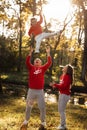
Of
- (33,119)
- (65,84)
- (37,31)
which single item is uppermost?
(37,31)

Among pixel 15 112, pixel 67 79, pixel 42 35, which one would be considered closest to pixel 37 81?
pixel 67 79

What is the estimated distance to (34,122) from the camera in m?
13.5

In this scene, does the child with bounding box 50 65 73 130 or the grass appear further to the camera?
the grass

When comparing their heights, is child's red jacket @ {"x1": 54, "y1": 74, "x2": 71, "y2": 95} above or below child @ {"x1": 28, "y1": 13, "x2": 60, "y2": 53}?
below

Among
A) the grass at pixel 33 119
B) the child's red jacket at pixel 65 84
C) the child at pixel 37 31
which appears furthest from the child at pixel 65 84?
the child at pixel 37 31

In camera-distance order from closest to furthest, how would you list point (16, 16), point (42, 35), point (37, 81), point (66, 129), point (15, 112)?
point (42, 35), point (37, 81), point (66, 129), point (15, 112), point (16, 16)

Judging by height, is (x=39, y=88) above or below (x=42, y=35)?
below

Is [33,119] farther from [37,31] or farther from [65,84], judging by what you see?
[37,31]

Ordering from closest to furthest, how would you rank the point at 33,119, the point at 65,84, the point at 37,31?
the point at 37,31 → the point at 65,84 → the point at 33,119

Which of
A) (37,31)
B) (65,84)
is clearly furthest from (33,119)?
(37,31)

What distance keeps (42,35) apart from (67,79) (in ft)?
6.37

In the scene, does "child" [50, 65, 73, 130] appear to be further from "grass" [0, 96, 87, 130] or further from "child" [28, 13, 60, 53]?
"child" [28, 13, 60, 53]

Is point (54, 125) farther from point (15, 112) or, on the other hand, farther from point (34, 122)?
point (15, 112)

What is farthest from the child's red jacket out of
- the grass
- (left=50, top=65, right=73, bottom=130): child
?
the grass
